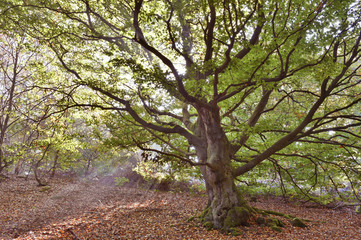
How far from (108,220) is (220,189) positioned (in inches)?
191

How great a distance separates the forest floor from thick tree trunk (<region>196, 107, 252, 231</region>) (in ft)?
1.42

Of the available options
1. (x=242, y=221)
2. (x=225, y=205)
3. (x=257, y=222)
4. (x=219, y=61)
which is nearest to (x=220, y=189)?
(x=225, y=205)

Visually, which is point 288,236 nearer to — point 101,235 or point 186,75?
point 101,235

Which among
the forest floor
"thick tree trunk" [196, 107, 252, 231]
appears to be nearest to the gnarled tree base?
"thick tree trunk" [196, 107, 252, 231]

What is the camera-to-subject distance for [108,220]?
8.80 m

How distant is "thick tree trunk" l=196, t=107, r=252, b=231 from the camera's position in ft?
24.4

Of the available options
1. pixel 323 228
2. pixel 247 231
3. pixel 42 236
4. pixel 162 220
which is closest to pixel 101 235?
pixel 42 236

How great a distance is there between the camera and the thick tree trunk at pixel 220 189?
24.4ft

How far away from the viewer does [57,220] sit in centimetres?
879

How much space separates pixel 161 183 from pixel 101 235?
10828mm

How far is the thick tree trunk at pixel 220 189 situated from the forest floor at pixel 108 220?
0.43 meters

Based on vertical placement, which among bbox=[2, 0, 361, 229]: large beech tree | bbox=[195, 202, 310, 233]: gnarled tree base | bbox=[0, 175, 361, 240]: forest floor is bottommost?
bbox=[0, 175, 361, 240]: forest floor

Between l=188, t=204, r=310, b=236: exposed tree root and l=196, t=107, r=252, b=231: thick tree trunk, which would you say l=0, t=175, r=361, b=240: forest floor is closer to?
l=188, t=204, r=310, b=236: exposed tree root

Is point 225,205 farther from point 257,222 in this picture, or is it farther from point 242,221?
point 257,222
